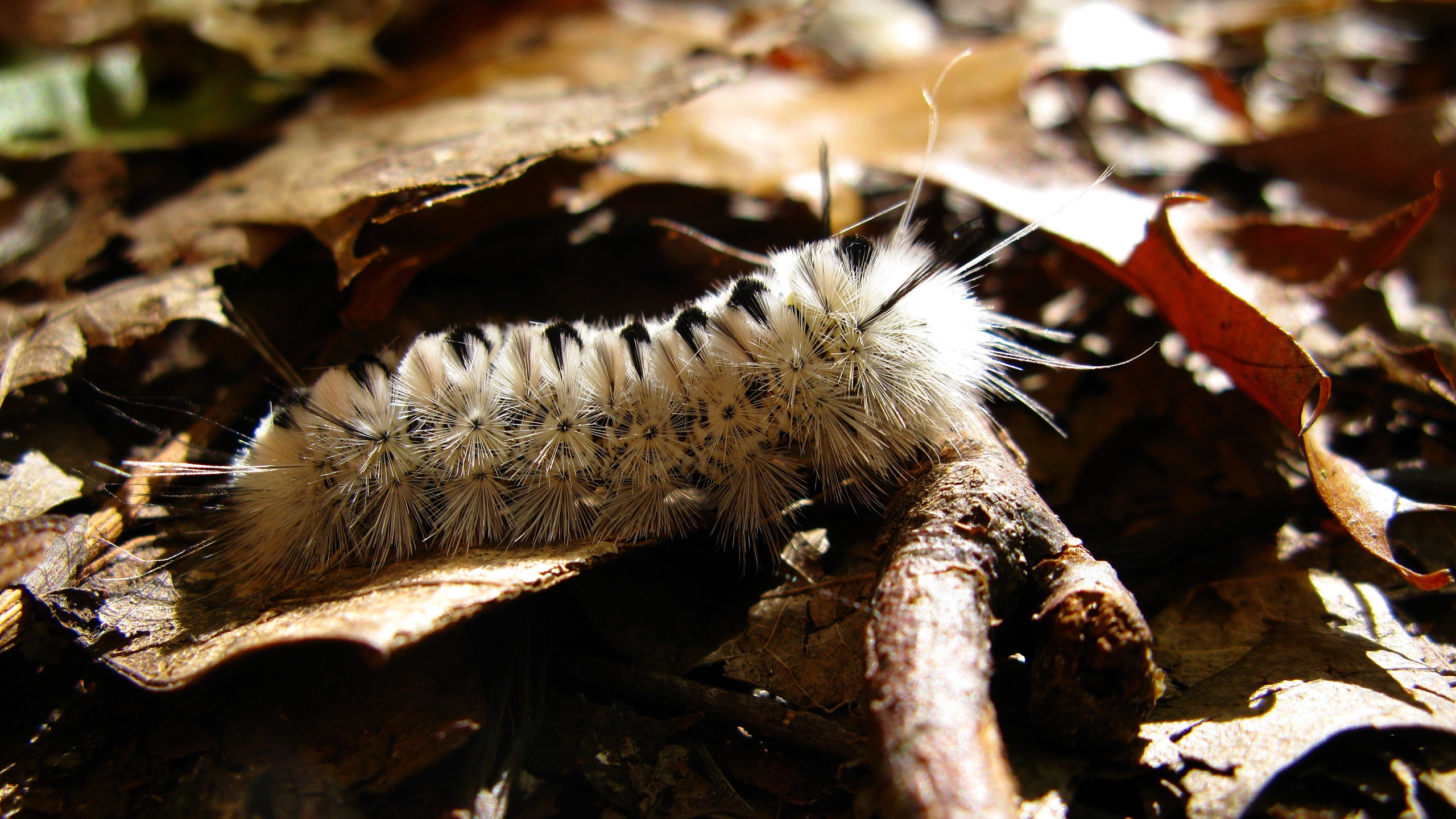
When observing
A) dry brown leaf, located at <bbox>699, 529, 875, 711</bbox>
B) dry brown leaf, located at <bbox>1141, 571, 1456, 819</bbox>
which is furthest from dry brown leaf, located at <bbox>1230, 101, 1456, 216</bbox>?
dry brown leaf, located at <bbox>699, 529, 875, 711</bbox>

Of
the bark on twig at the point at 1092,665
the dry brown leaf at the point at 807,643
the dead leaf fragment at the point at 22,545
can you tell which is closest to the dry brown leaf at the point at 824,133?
the dry brown leaf at the point at 807,643

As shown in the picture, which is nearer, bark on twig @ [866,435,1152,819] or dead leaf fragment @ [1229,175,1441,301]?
bark on twig @ [866,435,1152,819]

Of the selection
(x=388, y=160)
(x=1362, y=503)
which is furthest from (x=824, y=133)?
(x=1362, y=503)

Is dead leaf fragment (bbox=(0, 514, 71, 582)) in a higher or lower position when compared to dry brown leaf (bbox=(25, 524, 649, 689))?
higher

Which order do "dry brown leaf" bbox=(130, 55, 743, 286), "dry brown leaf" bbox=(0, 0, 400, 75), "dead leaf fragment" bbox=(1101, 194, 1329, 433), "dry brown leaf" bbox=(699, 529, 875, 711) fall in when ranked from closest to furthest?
1. "dry brown leaf" bbox=(699, 529, 875, 711)
2. "dead leaf fragment" bbox=(1101, 194, 1329, 433)
3. "dry brown leaf" bbox=(130, 55, 743, 286)
4. "dry brown leaf" bbox=(0, 0, 400, 75)

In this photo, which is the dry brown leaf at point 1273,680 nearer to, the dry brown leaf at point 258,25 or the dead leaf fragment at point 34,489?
the dead leaf fragment at point 34,489

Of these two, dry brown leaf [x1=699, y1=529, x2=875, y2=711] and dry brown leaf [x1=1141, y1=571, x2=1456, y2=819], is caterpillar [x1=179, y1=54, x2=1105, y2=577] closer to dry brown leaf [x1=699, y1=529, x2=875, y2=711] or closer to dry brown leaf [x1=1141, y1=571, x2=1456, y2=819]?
dry brown leaf [x1=699, y1=529, x2=875, y2=711]

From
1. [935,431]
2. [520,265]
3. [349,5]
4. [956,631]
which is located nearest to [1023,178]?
[935,431]

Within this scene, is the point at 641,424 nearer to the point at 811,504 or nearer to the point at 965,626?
the point at 811,504
